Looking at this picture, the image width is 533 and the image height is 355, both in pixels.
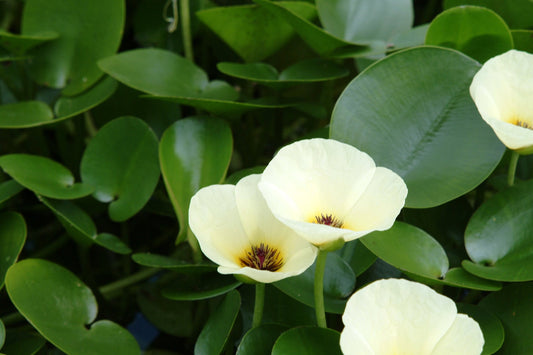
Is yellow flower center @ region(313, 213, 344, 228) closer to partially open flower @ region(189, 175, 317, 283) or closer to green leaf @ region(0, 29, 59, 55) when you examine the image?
partially open flower @ region(189, 175, 317, 283)

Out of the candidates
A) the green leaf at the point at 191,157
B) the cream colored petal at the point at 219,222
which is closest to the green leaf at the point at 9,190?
the green leaf at the point at 191,157

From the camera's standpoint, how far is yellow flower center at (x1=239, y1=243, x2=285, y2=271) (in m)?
0.46

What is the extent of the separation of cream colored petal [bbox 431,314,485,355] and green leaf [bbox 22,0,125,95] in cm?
54

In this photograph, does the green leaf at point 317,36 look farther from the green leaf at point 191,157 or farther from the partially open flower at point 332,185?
the partially open flower at point 332,185

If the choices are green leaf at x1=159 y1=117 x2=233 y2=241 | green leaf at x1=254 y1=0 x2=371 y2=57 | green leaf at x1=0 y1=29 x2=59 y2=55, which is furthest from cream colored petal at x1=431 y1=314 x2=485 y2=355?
green leaf at x1=0 y1=29 x2=59 y2=55

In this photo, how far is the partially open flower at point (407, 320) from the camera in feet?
1.29

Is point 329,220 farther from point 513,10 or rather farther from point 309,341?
point 513,10

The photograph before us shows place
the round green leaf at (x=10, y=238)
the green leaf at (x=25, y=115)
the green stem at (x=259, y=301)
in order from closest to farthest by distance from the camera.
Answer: the green stem at (x=259, y=301) → the round green leaf at (x=10, y=238) → the green leaf at (x=25, y=115)

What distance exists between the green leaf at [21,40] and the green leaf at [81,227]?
21cm

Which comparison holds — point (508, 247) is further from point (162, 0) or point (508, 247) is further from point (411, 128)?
point (162, 0)

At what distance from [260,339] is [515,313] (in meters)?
Result: 0.22

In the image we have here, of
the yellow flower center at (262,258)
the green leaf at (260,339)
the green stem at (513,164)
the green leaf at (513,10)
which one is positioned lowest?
the green leaf at (260,339)

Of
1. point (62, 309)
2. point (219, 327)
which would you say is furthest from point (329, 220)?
point (62, 309)

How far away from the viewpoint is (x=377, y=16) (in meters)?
0.77
